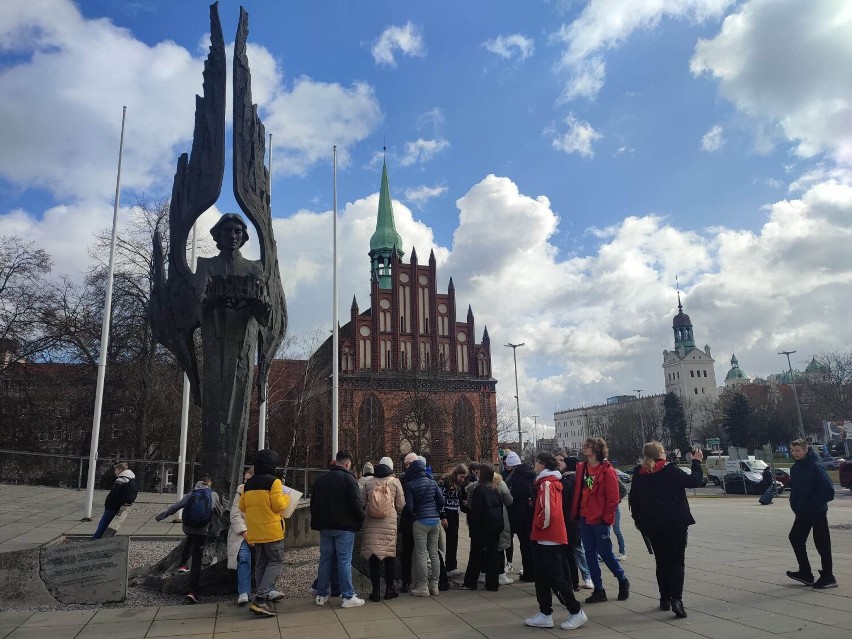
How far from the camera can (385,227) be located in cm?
5438

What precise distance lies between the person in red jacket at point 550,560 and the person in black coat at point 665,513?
78 centimetres

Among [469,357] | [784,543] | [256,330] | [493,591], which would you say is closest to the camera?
[493,591]

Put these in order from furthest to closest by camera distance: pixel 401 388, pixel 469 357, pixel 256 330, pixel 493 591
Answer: pixel 469 357, pixel 401 388, pixel 256 330, pixel 493 591

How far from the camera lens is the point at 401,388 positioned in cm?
4234

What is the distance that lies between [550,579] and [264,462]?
2864mm

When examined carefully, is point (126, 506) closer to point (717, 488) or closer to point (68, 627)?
point (68, 627)

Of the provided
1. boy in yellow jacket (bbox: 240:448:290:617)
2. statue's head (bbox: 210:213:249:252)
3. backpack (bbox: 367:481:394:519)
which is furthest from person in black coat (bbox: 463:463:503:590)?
statue's head (bbox: 210:213:249:252)

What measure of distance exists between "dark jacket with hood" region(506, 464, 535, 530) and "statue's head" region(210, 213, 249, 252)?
492 centimetres

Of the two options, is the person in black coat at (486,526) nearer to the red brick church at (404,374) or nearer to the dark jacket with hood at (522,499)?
the dark jacket with hood at (522,499)

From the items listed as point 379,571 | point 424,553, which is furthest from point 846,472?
point 379,571

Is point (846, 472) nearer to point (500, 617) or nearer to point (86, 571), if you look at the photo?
point (500, 617)

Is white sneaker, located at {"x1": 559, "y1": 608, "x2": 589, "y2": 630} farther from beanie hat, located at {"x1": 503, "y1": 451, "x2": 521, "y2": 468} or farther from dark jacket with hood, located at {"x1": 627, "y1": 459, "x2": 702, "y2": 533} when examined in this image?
beanie hat, located at {"x1": 503, "y1": 451, "x2": 521, "y2": 468}

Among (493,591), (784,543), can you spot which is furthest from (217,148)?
(784,543)

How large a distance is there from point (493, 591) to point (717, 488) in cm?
3139
